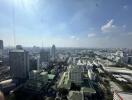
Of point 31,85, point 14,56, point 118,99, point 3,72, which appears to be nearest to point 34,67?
point 3,72

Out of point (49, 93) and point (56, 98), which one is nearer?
point (56, 98)

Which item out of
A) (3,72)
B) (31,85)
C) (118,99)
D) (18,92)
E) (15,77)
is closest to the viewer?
(118,99)

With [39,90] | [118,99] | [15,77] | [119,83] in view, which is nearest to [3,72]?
[15,77]

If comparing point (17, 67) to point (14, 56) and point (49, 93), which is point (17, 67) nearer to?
point (14, 56)

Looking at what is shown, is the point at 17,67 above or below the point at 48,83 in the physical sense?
above

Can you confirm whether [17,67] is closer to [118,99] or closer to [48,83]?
[48,83]

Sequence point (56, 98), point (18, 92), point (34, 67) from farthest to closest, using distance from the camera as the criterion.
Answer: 1. point (34, 67)
2. point (18, 92)
3. point (56, 98)

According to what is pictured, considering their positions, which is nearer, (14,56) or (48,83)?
(48,83)

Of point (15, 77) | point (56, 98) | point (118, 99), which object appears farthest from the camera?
point (15, 77)

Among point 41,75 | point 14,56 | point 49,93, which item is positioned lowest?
point 49,93
